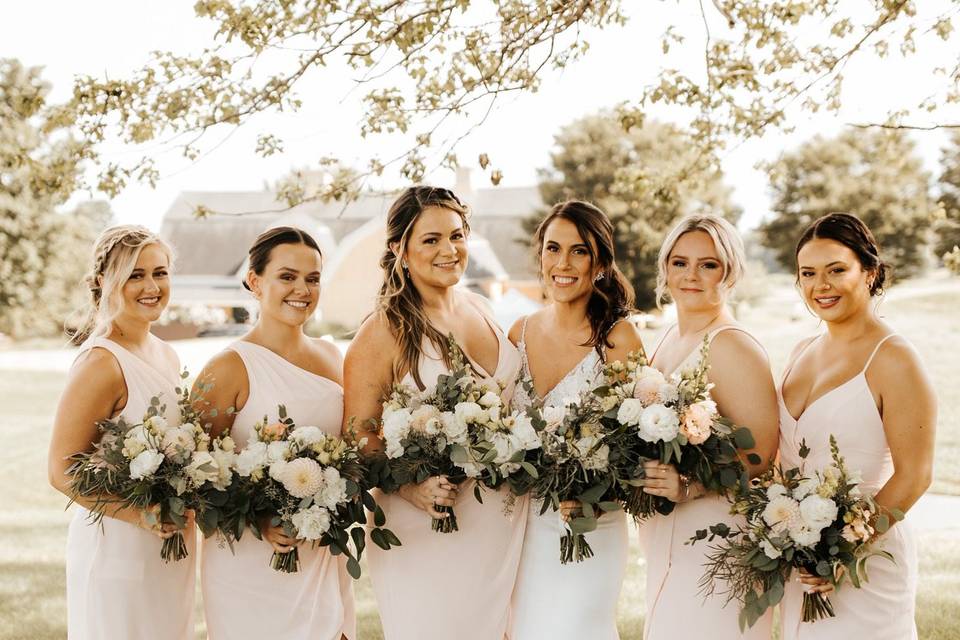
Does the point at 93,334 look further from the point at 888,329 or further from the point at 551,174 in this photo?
the point at 551,174

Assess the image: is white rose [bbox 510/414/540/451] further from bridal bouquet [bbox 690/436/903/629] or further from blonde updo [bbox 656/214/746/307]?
blonde updo [bbox 656/214/746/307]

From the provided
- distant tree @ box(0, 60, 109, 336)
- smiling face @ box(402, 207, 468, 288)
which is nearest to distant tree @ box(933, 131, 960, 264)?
smiling face @ box(402, 207, 468, 288)

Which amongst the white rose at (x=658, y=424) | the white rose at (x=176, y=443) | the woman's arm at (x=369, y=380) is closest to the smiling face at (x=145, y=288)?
the white rose at (x=176, y=443)

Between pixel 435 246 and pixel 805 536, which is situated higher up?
pixel 435 246

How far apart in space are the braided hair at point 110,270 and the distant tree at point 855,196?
3591 cm

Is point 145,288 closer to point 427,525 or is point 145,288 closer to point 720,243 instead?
point 427,525

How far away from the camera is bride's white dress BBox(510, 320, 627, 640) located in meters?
4.52

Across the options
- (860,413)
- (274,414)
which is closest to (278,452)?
(274,414)

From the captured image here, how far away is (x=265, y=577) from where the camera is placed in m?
4.62

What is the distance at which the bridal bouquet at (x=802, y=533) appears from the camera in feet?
12.8

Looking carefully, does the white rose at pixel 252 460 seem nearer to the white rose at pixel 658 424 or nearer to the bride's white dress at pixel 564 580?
the bride's white dress at pixel 564 580

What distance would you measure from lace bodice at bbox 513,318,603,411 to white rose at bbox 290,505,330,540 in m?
1.19

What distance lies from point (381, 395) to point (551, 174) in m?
34.9

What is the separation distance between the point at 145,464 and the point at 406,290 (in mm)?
1630
